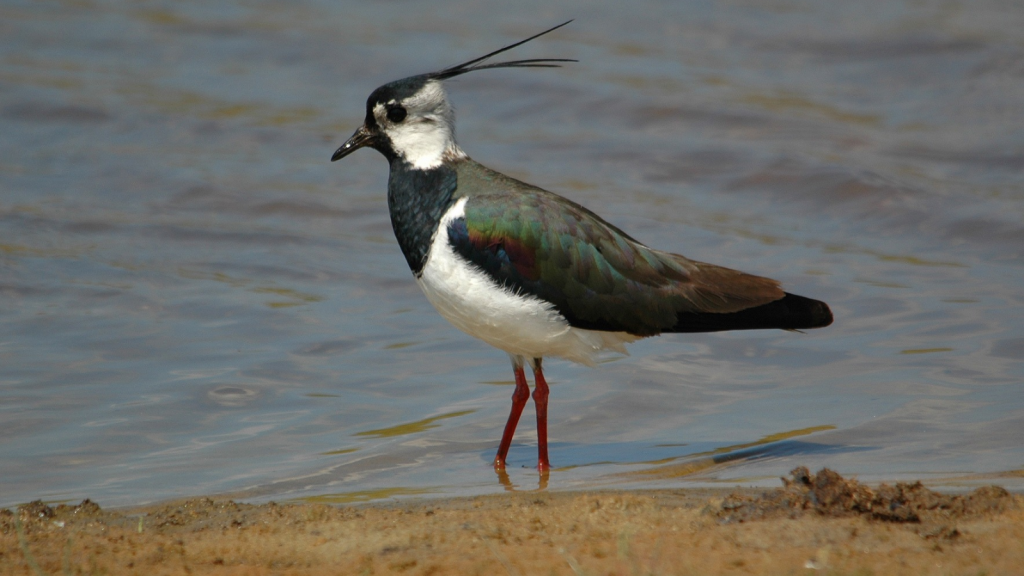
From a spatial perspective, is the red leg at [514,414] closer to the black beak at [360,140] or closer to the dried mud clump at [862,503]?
the black beak at [360,140]

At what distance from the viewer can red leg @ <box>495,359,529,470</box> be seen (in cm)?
622

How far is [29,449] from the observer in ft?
20.8

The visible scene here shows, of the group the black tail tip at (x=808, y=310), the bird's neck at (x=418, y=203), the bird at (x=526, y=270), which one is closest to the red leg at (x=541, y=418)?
the bird at (x=526, y=270)

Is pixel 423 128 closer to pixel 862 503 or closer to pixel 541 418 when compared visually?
pixel 541 418

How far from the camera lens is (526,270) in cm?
602

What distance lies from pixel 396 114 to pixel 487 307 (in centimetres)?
133

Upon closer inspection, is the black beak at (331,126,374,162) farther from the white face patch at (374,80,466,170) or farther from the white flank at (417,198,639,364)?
the white flank at (417,198,639,364)

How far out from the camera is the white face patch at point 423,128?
21.2 ft

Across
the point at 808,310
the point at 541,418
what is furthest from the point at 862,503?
the point at 541,418

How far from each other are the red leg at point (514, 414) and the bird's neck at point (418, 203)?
88cm

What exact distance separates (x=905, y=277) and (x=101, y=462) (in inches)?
241

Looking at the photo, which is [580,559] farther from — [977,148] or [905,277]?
[977,148]

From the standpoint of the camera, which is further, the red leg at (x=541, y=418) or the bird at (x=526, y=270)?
the red leg at (x=541, y=418)

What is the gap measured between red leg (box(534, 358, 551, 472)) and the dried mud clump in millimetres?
1789
